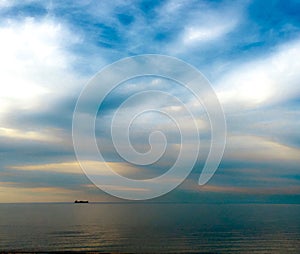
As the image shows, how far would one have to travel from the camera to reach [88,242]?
11231cm

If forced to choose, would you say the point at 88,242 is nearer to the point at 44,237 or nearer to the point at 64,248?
the point at 64,248

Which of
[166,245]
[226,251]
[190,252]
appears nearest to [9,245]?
[166,245]

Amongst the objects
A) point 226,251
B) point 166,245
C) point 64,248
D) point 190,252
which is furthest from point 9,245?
point 226,251

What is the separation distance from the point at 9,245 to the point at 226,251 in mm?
67864

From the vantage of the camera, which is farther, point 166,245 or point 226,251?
point 166,245

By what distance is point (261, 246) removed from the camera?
108 metres

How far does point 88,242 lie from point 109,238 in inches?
443

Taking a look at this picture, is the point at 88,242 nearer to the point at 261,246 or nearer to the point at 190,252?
the point at 190,252

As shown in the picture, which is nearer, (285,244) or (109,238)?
(285,244)

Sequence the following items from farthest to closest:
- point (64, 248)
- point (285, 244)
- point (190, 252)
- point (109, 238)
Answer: point (109, 238), point (285, 244), point (64, 248), point (190, 252)

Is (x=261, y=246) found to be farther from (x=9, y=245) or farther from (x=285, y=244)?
(x=9, y=245)

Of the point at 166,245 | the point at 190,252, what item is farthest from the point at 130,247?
the point at 190,252

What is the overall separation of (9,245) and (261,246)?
81.0 m

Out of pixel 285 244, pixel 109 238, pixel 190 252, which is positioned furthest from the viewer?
pixel 109 238
